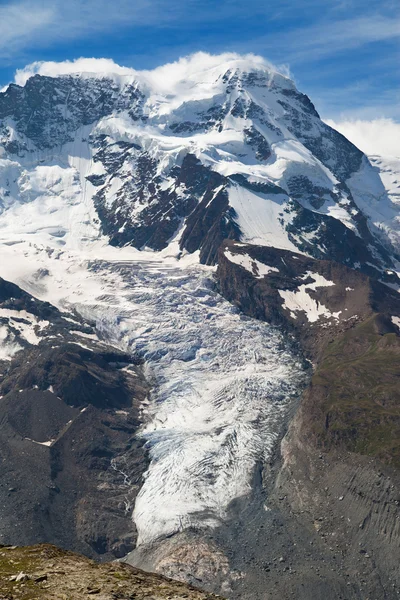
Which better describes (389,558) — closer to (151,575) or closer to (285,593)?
(285,593)

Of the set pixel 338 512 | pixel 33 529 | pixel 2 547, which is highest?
pixel 2 547

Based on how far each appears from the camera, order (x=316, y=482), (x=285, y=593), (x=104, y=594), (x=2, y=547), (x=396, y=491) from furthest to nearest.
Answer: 1. (x=316, y=482)
2. (x=396, y=491)
3. (x=285, y=593)
4. (x=2, y=547)
5. (x=104, y=594)

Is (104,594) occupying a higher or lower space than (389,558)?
higher

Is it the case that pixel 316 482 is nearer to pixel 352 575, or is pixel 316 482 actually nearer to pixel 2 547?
pixel 352 575

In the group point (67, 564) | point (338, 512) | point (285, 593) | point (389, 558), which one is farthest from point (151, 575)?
point (338, 512)

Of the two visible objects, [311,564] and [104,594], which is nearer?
[104,594]

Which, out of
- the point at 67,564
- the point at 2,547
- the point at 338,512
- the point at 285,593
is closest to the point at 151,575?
the point at 67,564

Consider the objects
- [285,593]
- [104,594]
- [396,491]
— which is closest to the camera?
[104,594]
